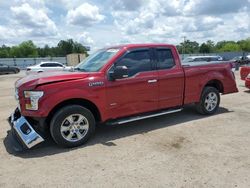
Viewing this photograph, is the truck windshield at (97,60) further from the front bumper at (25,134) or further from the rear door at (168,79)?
the front bumper at (25,134)

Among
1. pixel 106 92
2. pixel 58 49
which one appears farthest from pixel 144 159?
pixel 58 49

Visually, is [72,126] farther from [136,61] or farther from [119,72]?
[136,61]

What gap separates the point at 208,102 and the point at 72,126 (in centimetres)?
382

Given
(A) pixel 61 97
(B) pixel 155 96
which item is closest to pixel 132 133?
(B) pixel 155 96

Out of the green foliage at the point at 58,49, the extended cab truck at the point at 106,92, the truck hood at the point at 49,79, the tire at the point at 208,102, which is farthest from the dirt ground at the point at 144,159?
the green foliage at the point at 58,49

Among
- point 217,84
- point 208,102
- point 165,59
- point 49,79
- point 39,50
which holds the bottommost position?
point 208,102

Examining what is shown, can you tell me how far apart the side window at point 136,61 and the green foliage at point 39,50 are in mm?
96462

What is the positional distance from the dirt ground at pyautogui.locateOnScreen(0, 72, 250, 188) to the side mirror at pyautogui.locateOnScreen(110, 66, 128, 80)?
126 centimetres

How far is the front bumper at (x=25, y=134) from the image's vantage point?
5.07m

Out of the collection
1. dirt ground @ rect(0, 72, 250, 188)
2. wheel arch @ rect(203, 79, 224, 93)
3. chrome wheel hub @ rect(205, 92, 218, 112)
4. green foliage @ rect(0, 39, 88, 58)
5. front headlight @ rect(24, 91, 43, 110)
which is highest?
green foliage @ rect(0, 39, 88, 58)

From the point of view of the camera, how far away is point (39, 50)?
122312 mm

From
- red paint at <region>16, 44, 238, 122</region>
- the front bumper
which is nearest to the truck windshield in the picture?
red paint at <region>16, 44, 238, 122</region>

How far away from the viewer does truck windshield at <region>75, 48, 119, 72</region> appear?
5.99 m

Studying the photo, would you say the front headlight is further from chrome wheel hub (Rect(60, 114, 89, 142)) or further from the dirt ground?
the dirt ground
